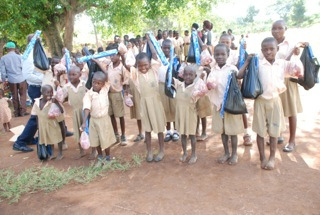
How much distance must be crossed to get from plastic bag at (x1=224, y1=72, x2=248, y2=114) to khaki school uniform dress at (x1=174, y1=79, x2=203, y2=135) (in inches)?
19.4

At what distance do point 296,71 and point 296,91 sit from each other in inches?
24.7

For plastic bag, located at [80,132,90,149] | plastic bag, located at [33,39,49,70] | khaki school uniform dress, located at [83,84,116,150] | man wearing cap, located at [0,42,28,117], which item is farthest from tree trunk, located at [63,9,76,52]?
plastic bag, located at [80,132,90,149]

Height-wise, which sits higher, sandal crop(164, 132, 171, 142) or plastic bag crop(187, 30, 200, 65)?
plastic bag crop(187, 30, 200, 65)

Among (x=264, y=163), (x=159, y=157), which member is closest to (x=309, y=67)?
(x=264, y=163)

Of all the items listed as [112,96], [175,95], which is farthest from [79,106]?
[175,95]

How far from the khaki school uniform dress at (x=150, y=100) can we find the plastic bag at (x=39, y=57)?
5.80 feet

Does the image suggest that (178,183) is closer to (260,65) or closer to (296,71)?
(260,65)

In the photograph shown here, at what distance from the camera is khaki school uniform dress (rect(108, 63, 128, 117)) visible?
440cm

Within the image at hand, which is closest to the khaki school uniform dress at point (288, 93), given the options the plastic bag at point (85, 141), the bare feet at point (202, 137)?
the bare feet at point (202, 137)

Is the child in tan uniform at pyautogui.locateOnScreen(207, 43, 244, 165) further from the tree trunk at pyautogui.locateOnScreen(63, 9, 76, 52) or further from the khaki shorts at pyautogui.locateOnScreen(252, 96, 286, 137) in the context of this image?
the tree trunk at pyautogui.locateOnScreen(63, 9, 76, 52)

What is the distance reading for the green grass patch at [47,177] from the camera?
11.5 ft

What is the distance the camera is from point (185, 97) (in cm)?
368

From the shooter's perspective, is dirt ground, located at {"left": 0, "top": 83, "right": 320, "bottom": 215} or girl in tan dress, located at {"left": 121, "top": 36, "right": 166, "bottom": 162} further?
girl in tan dress, located at {"left": 121, "top": 36, "right": 166, "bottom": 162}

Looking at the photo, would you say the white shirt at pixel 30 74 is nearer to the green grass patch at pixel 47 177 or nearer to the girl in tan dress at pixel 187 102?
the green grass patch at pixel 47 177
